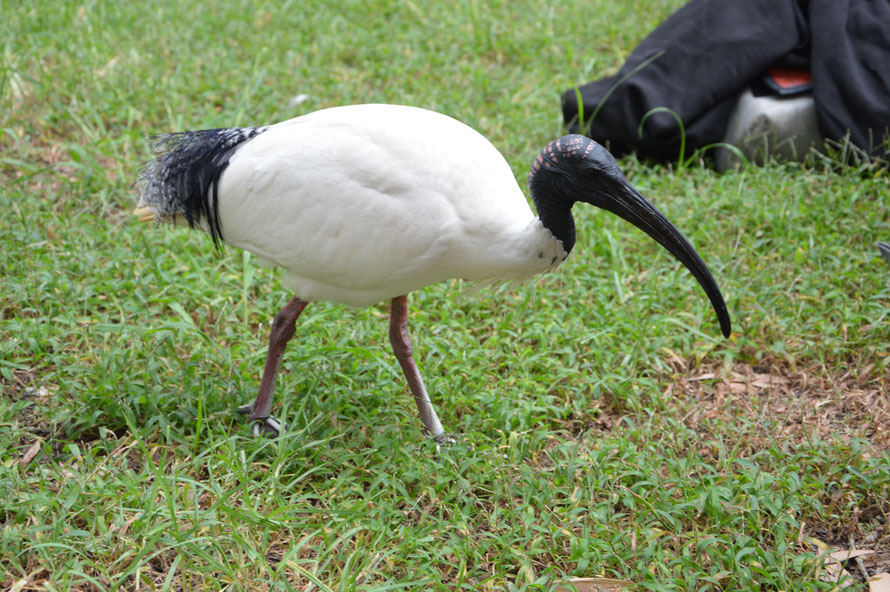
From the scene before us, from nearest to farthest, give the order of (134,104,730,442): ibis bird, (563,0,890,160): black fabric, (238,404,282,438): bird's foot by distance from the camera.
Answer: (134,104,730,442): ibis bird
(238,404,282,438): bird's foot
(563,0,890,160): black fabric

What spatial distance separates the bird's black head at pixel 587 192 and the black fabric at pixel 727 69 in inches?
98.3

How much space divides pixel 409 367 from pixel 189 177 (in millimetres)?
1147

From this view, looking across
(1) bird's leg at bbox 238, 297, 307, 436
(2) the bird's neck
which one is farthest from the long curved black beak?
(1) bird's leg at bbox 238, 297, 307, 436

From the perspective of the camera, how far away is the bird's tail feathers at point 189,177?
3.23 m

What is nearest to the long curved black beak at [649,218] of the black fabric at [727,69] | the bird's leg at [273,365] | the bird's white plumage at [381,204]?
the bird's white plumage at [381,204]

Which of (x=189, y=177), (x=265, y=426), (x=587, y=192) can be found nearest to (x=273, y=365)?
(x=265, y=426)

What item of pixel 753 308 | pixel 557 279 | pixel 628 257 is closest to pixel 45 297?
pixel 557 279

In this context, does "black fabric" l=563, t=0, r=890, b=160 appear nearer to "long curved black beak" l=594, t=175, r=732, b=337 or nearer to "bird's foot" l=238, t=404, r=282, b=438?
"long curved black beak" l=594, t=175, r=732, b=337

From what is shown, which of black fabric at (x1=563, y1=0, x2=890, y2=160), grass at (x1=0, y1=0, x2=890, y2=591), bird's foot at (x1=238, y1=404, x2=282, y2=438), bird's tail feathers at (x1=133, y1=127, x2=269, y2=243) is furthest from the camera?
black fabric at (x1=563, y1=0, x2=890, y2=160)

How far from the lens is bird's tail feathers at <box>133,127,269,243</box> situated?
3234 millimetres

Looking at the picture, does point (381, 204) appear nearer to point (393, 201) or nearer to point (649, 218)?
point (393, 201)

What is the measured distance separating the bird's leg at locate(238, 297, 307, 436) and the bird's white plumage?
23 centimetres

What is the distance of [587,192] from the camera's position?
9.39 feet

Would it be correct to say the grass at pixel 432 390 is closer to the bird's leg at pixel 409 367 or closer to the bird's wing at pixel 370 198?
the bird's leg at pixel 409 367
